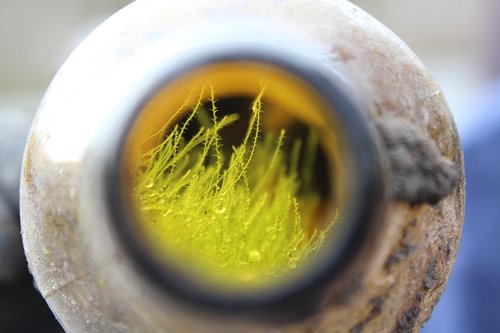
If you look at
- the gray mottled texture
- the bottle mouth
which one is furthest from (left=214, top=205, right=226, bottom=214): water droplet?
the gray mottled texture

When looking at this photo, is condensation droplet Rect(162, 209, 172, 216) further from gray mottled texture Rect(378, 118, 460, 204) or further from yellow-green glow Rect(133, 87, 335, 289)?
gray mottled texture Rect(378, 118, 460, 204)

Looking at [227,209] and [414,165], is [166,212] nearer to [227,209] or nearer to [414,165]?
[227,209]

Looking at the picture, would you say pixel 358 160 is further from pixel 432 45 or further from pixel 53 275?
pixel 432 45

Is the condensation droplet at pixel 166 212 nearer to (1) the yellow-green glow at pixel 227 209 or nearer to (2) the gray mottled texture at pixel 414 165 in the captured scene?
(1) the yellow-green glow at pixel 227 209

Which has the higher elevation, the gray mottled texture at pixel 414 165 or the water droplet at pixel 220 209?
the gray mottled texture at pixel 414 165

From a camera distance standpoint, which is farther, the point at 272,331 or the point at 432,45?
the point at 432,45

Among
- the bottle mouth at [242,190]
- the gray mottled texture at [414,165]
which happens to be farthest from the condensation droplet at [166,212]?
the gray mottled texture at [414,165]

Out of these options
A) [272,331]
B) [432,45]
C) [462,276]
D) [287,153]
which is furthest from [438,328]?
[432,45]

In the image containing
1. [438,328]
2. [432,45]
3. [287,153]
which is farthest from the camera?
[432,45]
